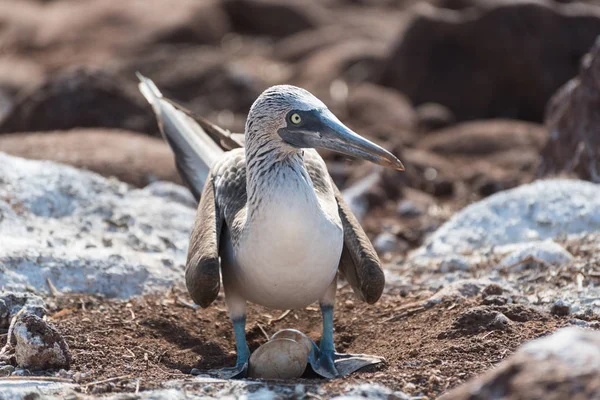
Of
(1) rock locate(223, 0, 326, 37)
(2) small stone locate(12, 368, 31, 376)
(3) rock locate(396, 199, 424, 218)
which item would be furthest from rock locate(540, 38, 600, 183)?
(1) rock locate(223, 0, 326, 37)

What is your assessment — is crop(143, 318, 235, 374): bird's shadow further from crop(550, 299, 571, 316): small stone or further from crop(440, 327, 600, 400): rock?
crop(440, 327, 600, 400): rock

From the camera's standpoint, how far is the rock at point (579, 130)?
375 inches

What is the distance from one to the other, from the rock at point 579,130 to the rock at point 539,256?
6.48 ft

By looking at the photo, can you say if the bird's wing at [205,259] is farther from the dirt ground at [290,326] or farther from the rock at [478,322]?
the rock at [478,322]

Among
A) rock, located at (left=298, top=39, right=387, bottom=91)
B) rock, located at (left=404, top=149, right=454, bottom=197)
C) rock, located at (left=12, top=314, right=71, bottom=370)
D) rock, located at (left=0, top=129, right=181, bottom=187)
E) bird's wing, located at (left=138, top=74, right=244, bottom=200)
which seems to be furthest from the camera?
rock, located at (left=298, top=39, right=387, bottom=91)

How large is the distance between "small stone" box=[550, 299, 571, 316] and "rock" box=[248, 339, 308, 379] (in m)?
1.70

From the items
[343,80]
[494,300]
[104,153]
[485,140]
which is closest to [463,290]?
[494,300]

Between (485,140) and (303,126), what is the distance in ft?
27.7

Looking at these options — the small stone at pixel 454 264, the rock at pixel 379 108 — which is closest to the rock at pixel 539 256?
the small stone at pixel 454 264

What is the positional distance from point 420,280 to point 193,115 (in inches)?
82.4

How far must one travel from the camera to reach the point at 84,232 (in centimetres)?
802

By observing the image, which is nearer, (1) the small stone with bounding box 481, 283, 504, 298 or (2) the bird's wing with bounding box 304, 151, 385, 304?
(2) the bird's wing with bounding box 304, 151, 385, 304

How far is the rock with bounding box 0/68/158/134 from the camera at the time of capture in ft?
42.3

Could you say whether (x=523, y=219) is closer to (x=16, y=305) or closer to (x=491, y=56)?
(x=16, y=305)
